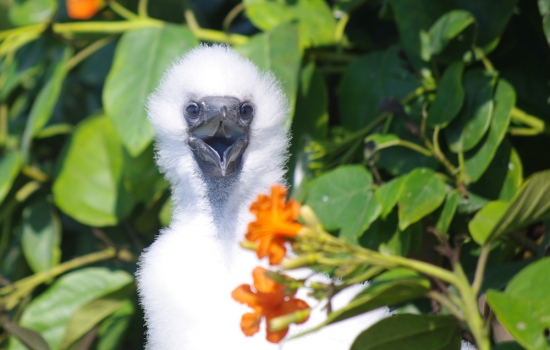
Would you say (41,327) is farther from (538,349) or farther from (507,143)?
(538,349)

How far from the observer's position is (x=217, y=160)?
183 centimetres

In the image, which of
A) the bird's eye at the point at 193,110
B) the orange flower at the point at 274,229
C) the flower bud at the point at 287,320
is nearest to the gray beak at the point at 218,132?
the bird's eye at the point at 193,110

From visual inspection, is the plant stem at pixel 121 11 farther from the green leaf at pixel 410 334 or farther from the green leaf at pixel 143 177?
the green leaf at pixel 410 334

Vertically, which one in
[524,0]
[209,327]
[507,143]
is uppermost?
[524,0]

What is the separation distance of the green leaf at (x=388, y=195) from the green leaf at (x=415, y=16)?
1.40 feet

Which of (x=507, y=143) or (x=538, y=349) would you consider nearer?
(x=538, y=349)

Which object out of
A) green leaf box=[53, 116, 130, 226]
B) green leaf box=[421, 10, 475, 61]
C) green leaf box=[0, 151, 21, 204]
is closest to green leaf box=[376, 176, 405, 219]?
green leaf box=[421, 10, 475, 61]

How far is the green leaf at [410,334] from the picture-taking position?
1.12 meters

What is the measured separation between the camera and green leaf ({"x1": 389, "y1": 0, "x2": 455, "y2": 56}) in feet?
6.46

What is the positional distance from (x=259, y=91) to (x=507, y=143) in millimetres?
687

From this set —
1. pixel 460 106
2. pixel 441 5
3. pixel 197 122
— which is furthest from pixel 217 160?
pixel 441 5

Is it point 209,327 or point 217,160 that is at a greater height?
point 217,160

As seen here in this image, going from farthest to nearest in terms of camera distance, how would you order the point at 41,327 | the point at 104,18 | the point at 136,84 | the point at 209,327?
the point at 104,18 < the point at 41,327 < the point at 136,84 < the point at 209,327

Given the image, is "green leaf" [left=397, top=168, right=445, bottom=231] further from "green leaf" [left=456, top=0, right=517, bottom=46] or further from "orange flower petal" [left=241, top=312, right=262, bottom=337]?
"orange flower petal" [left=241, top=312, right=262, bottom=337]
